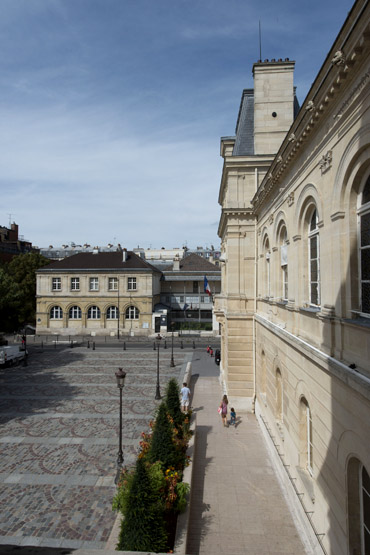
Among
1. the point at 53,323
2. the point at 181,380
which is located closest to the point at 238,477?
the point at 181,380

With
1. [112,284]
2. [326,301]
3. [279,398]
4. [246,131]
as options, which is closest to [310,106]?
[326,301]

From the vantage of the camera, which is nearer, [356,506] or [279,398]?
[356,506]

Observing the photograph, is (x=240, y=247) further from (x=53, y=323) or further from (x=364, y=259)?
(x=53, y=323)

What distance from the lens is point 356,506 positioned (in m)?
5.83

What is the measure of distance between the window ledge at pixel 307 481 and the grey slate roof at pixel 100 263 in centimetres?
3769

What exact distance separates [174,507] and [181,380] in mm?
14477

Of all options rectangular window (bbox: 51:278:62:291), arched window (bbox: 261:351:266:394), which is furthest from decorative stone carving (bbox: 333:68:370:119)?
rectangular window (bbox: 51:278:62:291)

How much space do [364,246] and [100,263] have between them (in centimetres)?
4424

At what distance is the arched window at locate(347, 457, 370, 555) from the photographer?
5738 mm

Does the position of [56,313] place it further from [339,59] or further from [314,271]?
[339,59]

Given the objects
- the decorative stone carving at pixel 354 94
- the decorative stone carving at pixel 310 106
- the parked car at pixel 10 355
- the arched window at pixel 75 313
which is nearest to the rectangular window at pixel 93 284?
the arched window at pixel 75 313

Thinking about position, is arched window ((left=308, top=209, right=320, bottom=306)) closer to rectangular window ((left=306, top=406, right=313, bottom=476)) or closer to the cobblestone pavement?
rectangular window ((left=306, top=406, right=313, bottom=476))

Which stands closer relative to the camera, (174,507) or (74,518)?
(174,507)

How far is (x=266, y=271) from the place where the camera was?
1498cm
